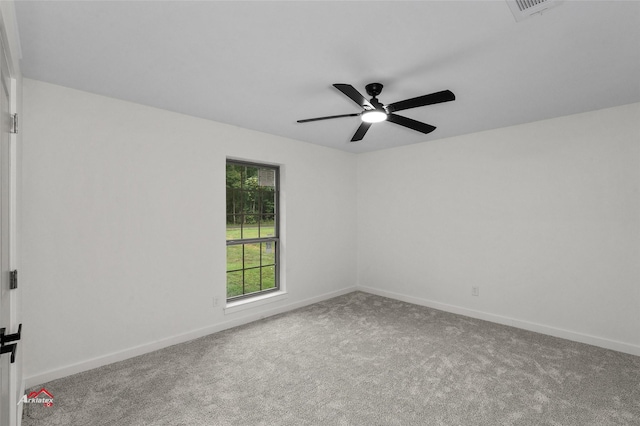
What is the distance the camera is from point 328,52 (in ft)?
6.66

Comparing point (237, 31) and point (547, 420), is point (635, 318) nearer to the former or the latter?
point (547, 420)

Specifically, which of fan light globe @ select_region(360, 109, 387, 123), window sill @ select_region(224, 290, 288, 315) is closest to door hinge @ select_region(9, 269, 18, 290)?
window sill @ select_region(224, 290, 288, 315)

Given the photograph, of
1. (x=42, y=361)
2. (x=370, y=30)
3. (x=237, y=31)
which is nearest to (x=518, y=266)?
(x=370, y=30)

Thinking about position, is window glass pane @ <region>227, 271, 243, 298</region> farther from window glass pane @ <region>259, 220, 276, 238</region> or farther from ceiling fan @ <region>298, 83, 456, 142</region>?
ceiling fan @ <region>298, 83, 456, 142</region>

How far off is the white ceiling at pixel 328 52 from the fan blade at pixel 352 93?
8.4 inches

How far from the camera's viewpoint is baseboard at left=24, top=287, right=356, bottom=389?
8.19 ft

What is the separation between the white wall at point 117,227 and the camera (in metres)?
2.49

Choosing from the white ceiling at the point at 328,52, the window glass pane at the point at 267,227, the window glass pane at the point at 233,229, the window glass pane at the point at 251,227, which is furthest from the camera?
the window glass pane at the point at 267,227

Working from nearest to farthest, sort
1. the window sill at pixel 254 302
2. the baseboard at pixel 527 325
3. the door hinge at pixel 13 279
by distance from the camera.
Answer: the door hinge at pixel 13 279 → the baseboard at pixel 527 325 → the window sill at pixel 254 302

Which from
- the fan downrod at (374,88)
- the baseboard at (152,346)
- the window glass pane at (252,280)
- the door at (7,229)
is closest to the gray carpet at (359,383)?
the baseboard at (152,346)

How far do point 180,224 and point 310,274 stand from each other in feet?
6.83

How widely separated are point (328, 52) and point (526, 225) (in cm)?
315

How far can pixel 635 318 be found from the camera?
303cm

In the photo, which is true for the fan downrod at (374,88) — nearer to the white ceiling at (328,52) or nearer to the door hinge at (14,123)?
the white ceiling at (328,52)
